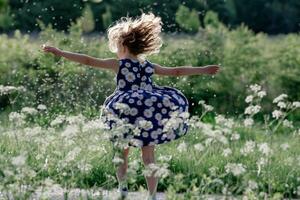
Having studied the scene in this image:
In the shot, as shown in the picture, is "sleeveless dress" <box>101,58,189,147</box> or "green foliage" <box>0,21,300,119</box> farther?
"green foliage" <box>0,21,300,119</box>

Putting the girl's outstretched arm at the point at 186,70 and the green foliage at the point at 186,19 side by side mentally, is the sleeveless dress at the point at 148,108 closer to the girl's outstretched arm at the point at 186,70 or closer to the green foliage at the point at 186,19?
the girl's outstretched arm at the point at 186,70

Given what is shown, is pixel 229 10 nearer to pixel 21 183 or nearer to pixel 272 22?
pixel 272 22

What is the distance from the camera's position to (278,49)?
43.5 feet

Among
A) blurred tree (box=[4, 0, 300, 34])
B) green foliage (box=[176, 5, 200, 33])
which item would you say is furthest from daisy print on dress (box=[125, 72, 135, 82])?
green foliage (box=[176, 5, 200, 33])

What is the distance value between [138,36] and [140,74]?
25 cm

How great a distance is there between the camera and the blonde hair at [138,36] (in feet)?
20.4

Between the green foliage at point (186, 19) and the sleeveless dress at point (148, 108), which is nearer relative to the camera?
the sleeveless dress at point (148, 108)

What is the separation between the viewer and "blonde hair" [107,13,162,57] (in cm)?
622

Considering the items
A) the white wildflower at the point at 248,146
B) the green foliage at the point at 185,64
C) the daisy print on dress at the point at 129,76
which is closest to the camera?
the white wildflower at the point at 248,146

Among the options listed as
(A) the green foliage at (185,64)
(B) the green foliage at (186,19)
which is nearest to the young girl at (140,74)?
(A) the green foliage at (185,64)

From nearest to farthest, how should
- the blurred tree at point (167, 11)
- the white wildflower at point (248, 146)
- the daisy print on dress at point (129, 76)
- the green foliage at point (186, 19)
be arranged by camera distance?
the white wildflower at point (248, 146), the daisy print on dress at point (129, 76), the green foliage at point (186, 19), the blurred tree at point (167, 11)

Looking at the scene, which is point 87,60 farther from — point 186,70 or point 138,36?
point 186,70

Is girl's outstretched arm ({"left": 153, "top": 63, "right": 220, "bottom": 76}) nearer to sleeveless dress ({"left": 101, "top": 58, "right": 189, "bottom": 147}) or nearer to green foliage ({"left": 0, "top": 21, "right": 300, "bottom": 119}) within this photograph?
sleeveless dress ({"left": 101, "top": 58, "right": 189, "bottom": 147})

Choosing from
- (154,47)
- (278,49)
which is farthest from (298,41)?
(154,47)
